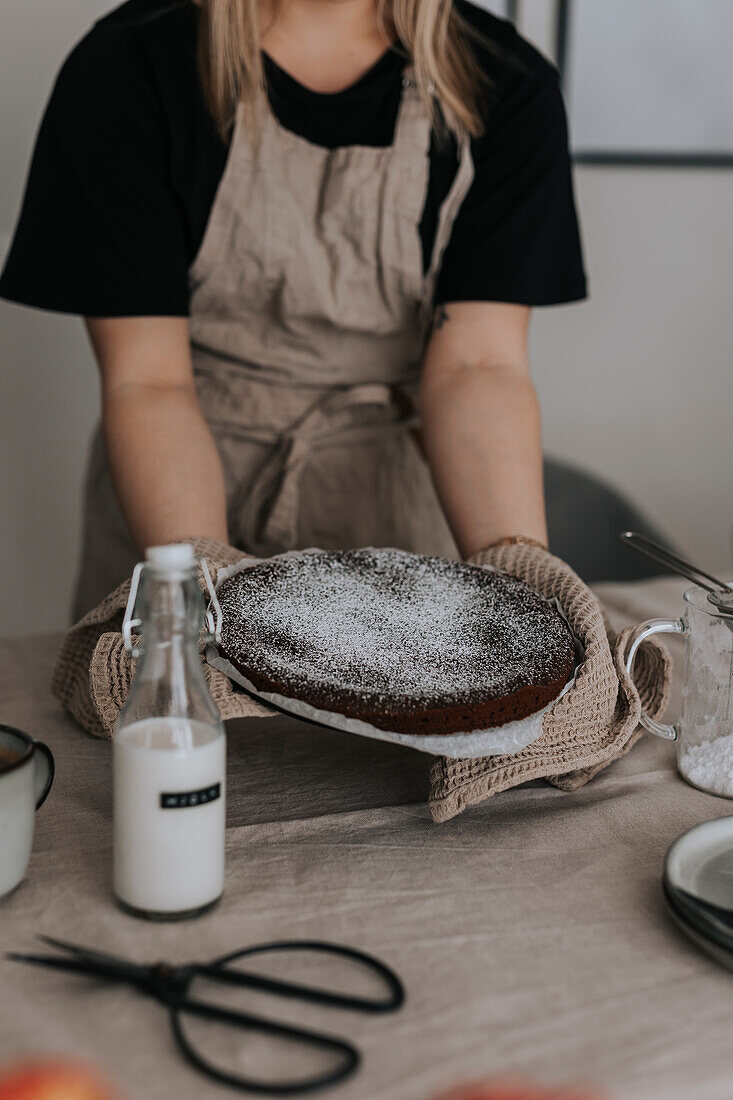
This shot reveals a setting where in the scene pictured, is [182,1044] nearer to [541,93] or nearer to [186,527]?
[186,527]

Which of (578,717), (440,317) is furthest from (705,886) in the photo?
(440,317)

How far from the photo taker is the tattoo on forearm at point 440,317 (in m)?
1.08

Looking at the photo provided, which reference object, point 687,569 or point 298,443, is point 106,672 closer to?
point 687,569

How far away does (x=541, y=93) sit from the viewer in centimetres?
110

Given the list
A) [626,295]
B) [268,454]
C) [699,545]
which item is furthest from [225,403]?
[699,545]

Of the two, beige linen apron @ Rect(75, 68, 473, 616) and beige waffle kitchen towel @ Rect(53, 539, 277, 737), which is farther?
beige linen apron @ Rect(75, 68, 473, 616)

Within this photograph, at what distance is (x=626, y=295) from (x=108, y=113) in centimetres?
128

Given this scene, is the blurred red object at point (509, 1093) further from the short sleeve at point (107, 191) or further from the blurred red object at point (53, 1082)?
the short sleeve at point (107, 191)

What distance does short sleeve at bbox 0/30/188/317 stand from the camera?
3.22 feet

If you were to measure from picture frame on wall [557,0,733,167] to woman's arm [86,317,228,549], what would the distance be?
1.22 meters

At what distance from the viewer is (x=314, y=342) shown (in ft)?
3.78

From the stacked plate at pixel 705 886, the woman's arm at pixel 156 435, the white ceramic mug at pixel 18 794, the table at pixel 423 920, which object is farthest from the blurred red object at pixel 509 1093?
the woman's arm at pixel 156 435

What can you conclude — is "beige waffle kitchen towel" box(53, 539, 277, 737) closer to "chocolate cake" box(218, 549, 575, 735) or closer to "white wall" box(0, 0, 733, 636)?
"chocolate cake" box(218, 549, 575, 735)

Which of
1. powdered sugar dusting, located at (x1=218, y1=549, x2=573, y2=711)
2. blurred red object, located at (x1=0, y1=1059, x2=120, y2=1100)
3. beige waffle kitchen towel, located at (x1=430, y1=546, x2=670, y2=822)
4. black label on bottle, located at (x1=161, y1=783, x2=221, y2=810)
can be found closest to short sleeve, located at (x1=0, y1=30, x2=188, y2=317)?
powdered sugar dusting, located at (x1=218, y1=549, x2=573, y2=711)
